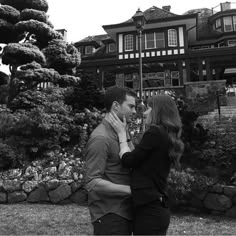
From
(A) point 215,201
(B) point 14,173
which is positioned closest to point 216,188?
(A) point 215,201

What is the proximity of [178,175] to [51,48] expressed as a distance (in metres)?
10.1

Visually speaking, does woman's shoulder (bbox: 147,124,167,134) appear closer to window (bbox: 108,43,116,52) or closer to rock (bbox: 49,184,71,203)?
rock (bbox: 49,184,71,203)

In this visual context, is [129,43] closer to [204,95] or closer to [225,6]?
[204,95]

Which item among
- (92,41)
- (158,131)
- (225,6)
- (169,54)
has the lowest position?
(158,131)

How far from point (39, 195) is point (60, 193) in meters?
0.50

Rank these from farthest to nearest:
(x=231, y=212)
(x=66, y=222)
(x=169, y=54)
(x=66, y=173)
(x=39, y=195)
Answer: (x=169, y=54) → (x=66, y=173) → (x=39, y=195) → (x=231, y=212) → (x=66, y=222)

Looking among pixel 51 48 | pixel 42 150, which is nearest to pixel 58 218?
pixel 42 150

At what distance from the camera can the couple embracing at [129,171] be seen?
1.84m

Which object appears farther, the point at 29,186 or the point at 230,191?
the point at 29,186

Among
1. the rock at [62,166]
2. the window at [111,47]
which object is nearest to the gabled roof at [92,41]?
the window at [111,47]

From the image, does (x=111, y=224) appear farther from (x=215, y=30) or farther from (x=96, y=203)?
(x=215, y=30)

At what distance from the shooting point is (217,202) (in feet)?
17.2

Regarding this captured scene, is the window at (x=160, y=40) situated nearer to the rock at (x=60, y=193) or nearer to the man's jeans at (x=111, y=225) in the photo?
the rock at (x=60, y=193)

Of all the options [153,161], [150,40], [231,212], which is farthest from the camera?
[150,40]
